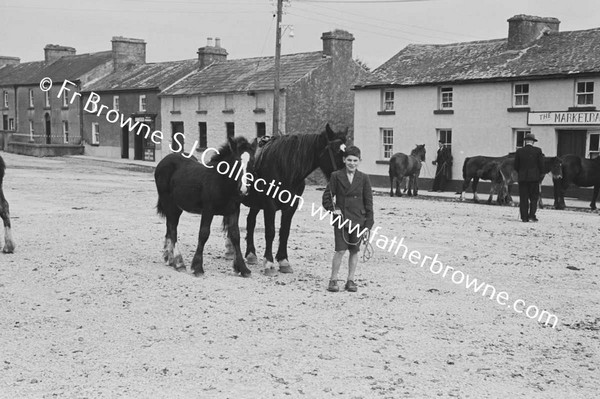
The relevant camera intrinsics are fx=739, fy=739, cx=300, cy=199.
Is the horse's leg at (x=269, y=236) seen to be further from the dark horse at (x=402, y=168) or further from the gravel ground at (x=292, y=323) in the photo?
the dark horse at (x=402, y=168)

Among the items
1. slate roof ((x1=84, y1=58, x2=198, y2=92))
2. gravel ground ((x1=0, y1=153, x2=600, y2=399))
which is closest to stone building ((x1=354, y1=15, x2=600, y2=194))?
gravel ground ((x1=0, y1=153, x2=600, y2=399))

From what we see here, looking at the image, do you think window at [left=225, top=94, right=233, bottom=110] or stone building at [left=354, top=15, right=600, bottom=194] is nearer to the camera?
stone building at [left=354, top=15, right=600, bottom=194]

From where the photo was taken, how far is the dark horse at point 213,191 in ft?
34.8

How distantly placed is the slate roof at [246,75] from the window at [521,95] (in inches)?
516

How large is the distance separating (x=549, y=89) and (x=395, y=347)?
894 inches

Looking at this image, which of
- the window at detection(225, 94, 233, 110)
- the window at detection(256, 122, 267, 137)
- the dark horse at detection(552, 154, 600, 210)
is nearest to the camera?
the dark horse at detection(552, 154, 600, 210)

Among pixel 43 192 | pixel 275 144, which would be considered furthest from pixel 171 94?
pixel 275 144

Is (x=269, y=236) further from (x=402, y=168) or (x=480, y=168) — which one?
(x=402, y=168)

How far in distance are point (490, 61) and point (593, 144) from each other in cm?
642

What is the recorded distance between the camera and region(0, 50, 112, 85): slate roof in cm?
5741

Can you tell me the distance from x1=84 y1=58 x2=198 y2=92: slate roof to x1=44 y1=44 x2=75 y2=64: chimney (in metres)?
12.1

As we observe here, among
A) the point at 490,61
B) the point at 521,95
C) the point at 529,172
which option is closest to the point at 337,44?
the point at 490,61

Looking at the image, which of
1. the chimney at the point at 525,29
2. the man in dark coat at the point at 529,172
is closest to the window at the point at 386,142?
the chimney at the point at 525,29

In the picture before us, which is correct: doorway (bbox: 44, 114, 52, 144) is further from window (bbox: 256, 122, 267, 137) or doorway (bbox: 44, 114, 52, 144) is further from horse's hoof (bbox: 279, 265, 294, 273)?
horse's hoof (bbox: 279, 265, 294, 273)
